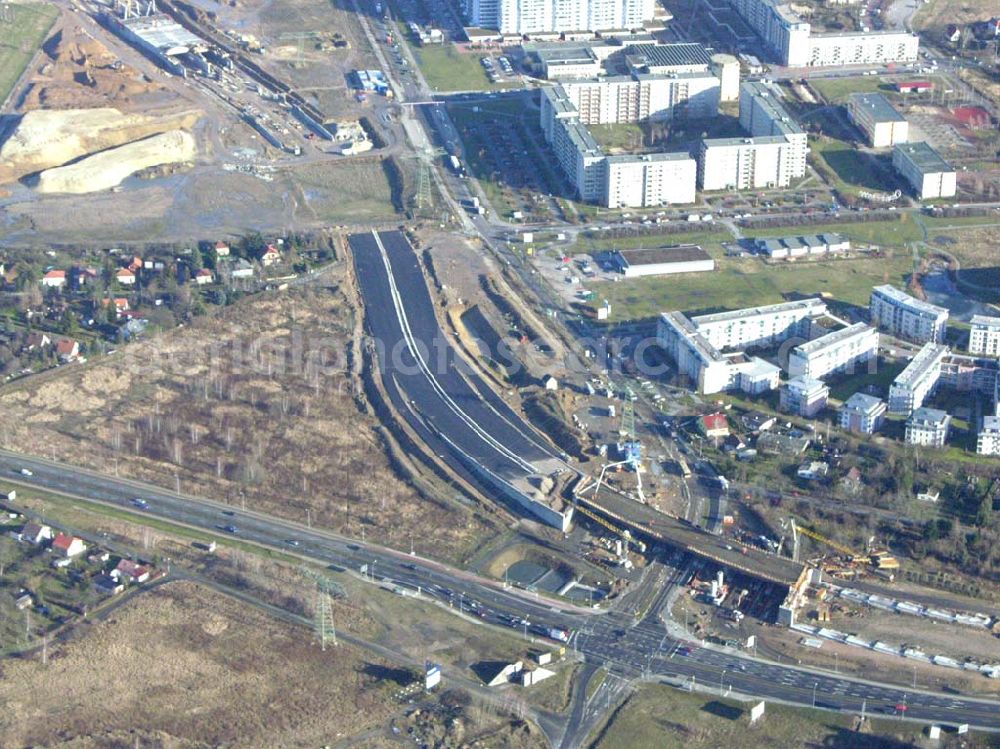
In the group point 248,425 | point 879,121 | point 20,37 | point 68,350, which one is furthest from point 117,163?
point 879,121

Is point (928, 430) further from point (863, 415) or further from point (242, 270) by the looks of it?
point (242, 270)

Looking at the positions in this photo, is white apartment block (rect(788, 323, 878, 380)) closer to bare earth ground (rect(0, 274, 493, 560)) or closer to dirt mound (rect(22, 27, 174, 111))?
bare earth ground (rect(0, 274, 493, 560))

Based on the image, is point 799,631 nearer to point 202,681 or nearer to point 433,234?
point 202,681

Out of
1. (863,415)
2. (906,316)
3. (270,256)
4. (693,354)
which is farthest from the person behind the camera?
(270,256)

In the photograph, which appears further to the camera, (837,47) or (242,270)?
(837,47)

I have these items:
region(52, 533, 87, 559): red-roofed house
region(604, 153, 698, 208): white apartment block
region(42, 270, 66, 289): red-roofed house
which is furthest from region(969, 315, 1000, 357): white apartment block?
region(42, 270, 66, 289): red-roofed house
